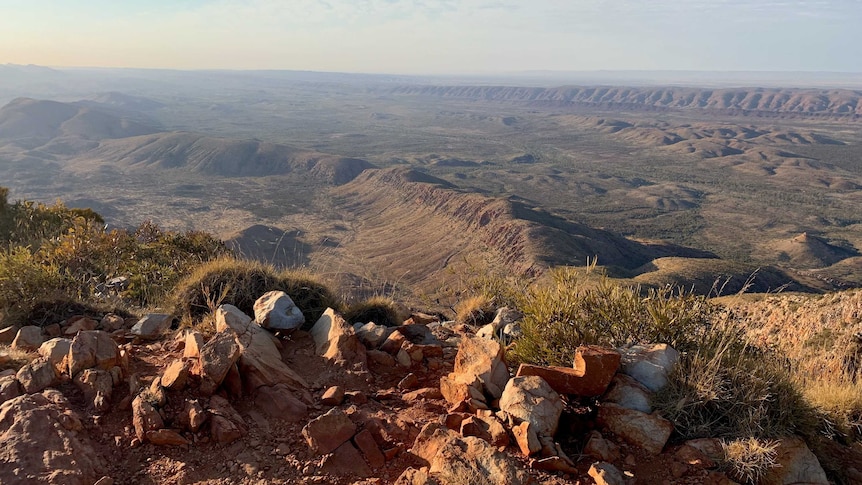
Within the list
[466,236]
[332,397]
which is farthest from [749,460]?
[466,236]

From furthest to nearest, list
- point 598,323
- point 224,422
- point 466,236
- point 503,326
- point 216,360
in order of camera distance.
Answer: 1. point 466,236
2. point 503,326
3. point 598,323
4. point 216,360
5. point 224,422

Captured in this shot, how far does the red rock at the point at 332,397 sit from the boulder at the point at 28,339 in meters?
3.24

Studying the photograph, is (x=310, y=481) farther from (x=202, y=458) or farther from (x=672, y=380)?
(x=672, y=380)

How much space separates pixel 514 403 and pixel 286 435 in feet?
5.36

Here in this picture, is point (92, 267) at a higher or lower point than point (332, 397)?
lower

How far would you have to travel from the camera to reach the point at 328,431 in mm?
3465

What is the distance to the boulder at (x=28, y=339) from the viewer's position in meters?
4.98

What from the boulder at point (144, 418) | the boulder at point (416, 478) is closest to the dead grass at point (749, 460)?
the boulder at point (416, 478)

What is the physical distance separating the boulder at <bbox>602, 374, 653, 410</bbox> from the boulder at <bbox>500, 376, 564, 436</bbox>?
44 centimetres

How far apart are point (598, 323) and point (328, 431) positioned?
2.62 metres

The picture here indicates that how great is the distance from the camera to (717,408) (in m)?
3.61

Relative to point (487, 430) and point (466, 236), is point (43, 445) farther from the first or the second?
point (466, 236)

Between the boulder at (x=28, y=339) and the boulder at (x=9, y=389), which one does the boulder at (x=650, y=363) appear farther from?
the boulder at (x=28, y=339)

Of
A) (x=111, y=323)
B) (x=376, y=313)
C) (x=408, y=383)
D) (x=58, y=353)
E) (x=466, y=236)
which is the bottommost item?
(x=466, y=236)
